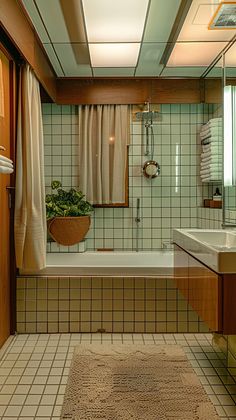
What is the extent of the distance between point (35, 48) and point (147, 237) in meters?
2.03

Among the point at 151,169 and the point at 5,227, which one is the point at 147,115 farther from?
the point at 5,227

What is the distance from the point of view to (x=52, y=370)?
7.47ft

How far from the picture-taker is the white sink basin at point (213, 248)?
1.59 metres

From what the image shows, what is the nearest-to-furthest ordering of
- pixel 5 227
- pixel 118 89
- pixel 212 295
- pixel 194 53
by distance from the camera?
pixel 212 295, pixel 5 227, pixel 194 53, pixel 118 89

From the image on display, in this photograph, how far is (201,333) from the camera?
2.86 metres

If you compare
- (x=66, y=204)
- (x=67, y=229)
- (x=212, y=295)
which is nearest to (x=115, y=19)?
(x=66, y=204)

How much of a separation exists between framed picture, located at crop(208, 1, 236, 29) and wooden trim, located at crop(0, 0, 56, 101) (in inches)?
49.8

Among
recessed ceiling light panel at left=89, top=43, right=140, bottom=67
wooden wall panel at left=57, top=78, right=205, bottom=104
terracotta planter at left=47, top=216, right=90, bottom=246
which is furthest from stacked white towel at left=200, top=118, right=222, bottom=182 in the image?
terracotta planter at left=47, top=216, right=90, bottom=246

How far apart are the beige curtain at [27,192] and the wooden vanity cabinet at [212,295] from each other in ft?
3.89

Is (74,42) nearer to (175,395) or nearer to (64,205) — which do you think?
(64,205)

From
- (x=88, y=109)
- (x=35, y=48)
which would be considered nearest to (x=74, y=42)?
(x=35, y=48)

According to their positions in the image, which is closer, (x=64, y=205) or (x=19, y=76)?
(x=19, y=76)

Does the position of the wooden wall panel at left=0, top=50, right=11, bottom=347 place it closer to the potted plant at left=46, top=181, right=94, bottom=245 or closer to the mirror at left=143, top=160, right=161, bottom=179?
the potted plant at left=46, top=181, right=94, bottom=245

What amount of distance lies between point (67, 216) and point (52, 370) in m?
1.50
